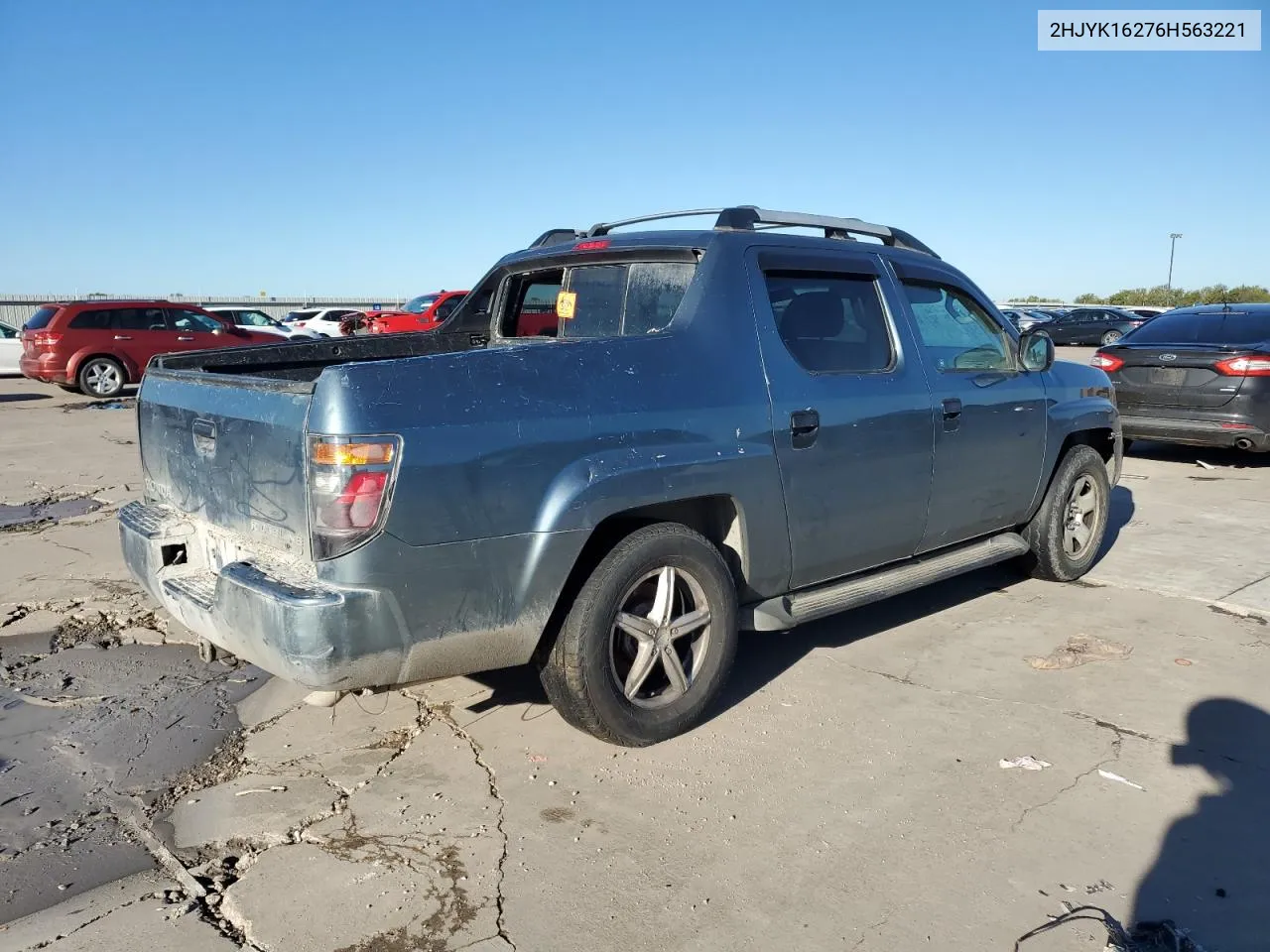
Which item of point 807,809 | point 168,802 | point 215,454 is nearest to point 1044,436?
point 807,809

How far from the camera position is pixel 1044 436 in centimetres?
550

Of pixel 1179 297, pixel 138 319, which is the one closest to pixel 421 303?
pixel 138 319

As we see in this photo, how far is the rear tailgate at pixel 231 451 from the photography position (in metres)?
3.13

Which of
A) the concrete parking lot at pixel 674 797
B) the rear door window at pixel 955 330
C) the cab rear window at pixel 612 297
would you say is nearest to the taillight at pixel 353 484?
the concrete parking lot at pixel 674 797

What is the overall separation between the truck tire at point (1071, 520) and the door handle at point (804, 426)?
7.52ft

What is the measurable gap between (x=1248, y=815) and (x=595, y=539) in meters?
2.38

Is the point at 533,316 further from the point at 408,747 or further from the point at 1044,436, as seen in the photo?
the point at 1044,436

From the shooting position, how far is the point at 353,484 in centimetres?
298

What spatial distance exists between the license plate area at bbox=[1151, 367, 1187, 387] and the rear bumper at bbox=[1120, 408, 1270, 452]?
34 cm

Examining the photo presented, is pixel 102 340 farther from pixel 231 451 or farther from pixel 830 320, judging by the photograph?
pixel 830 320

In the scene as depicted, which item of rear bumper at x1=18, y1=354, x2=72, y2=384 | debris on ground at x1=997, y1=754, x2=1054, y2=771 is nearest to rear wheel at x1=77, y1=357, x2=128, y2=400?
rear bumper at x1=18, y1=354, x2=72, y2=384

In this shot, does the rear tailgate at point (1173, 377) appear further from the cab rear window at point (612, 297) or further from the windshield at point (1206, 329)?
the cab rear window at point (612, 297)

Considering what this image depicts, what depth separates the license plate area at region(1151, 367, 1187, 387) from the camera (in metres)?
9.75

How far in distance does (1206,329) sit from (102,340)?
16.7 metres
